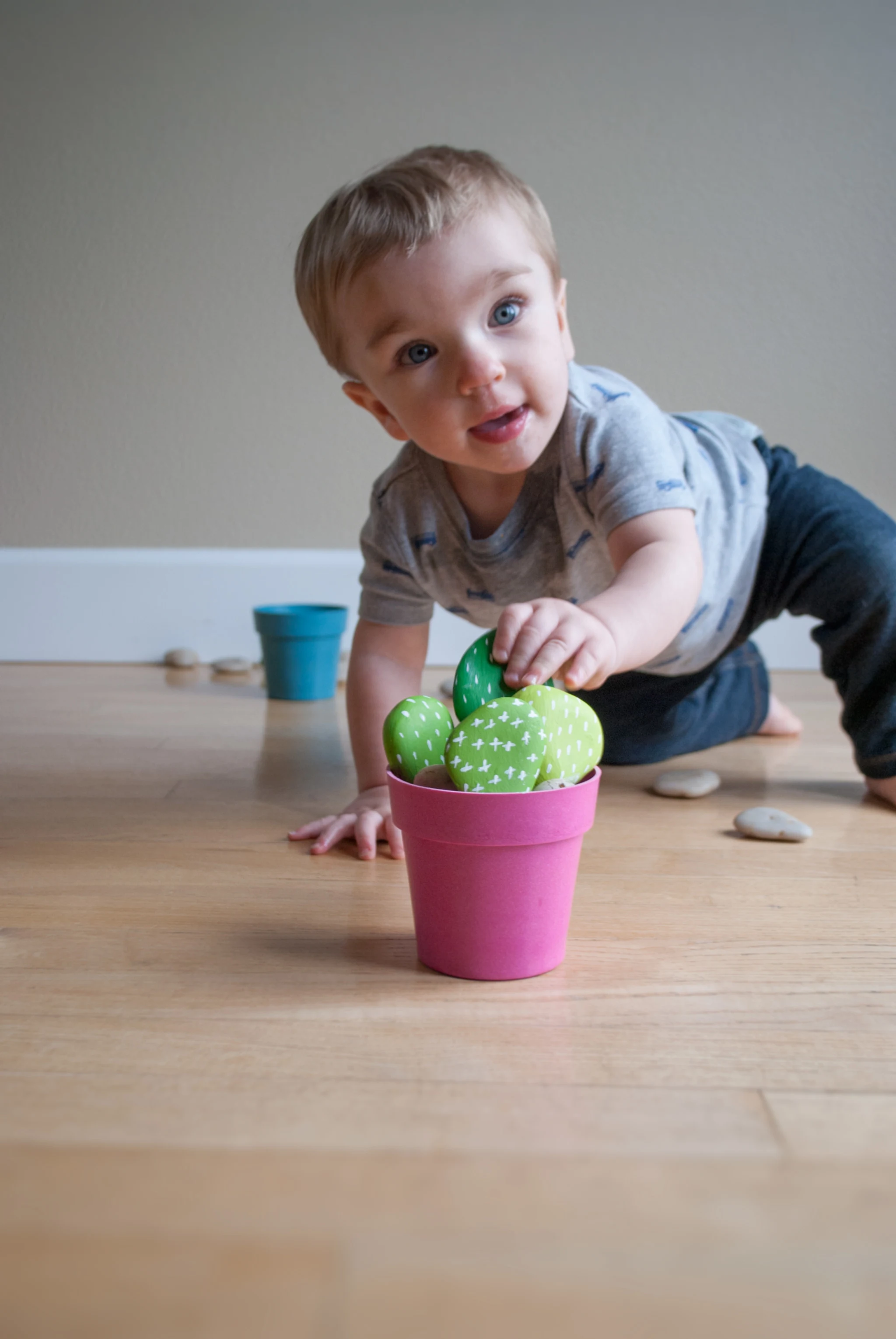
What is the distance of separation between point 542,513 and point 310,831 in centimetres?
38

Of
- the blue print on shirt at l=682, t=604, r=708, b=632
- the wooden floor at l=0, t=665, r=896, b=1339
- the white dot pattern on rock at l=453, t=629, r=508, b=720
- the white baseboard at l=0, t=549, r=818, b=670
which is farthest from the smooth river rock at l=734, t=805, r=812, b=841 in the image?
the white baseboard at l=0, t=549, r=818, b=670

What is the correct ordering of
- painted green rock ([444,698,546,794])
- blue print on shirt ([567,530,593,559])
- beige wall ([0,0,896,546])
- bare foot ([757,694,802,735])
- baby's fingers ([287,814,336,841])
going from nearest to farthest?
painted green rock ([444,698,546,794]) < baby's fingers ([287,814,336,841]) < blue print on shirt ([567,530,593,559]) < bare foot ([757,694,802,735]) < beige wall ([0,0,896,546])

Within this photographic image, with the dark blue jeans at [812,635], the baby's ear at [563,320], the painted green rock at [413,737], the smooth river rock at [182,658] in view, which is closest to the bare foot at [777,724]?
the dark blue jeans at [812,635]

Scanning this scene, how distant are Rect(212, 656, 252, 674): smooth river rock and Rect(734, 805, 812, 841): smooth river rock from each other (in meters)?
1.08

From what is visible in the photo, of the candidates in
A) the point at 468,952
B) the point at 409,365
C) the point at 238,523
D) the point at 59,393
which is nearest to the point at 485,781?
the point at 468,952

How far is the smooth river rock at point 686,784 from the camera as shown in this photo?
3.68 feet

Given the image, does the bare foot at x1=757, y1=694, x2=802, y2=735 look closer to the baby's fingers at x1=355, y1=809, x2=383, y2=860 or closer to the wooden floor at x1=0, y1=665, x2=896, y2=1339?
the wooden floor at x1=0, y1=665, x2=896, y2=1339

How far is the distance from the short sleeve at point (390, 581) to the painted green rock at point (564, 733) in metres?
0.47

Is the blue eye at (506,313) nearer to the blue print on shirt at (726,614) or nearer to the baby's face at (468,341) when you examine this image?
the baby's face at (468,341)

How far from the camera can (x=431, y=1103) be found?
530 millimetres

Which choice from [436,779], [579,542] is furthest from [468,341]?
[436,779]

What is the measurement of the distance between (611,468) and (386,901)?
43 cm

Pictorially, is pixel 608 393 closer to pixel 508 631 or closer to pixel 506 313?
pixel 506 313

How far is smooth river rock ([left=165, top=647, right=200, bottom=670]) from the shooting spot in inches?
75.5
